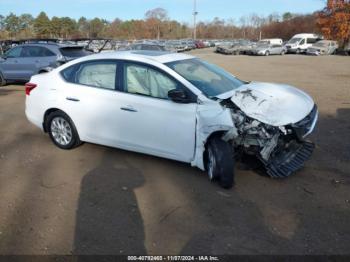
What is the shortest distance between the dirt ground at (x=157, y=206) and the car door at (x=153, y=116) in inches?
15.6

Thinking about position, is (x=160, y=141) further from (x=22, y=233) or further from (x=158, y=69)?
(x=22, y=233)

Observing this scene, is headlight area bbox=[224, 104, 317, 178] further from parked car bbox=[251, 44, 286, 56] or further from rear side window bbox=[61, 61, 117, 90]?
parked car bbox=[251, 44, 286, 56]

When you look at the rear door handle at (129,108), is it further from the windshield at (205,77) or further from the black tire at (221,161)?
the black tire at (221,161)

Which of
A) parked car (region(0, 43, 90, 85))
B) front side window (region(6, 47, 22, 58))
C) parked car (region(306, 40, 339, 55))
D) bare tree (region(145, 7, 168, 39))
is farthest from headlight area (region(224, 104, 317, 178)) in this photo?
bare tree (region(145, 7, 168, 39))

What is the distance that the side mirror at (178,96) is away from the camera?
16.5ft

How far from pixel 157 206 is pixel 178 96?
143cm

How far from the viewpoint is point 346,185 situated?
509 cm

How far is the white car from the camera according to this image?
4914mm

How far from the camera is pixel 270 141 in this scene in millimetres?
4938

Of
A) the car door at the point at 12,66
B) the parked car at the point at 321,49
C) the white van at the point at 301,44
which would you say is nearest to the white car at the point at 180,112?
the car door at the point at 12,66

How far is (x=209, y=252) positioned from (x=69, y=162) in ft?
10.3

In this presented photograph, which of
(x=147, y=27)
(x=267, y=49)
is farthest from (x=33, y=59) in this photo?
(x=147, y=27)

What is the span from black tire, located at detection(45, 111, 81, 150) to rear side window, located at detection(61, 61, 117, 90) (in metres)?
0.61

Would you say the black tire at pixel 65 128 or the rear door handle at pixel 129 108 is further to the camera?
the black tire at pixel 65 128
